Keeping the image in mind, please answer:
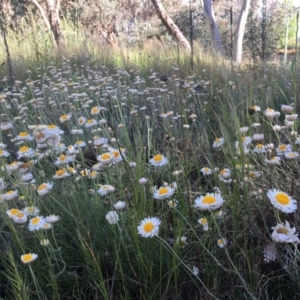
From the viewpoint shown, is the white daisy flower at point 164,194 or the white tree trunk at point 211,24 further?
the white tree trunk at point 211,24

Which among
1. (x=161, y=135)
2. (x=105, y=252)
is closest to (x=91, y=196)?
(x=105, y=252)

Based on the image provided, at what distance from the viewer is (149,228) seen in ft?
3.43

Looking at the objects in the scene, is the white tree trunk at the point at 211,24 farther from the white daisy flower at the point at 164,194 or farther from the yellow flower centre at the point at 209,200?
the yellow flower centre at the point at 209,200

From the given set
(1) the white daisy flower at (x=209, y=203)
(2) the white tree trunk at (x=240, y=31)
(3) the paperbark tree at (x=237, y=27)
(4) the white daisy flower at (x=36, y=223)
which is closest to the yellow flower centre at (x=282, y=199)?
(1) the white daisy flower at (x=209, y=203)

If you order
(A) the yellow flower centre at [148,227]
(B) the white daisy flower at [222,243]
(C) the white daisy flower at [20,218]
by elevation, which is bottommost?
(B) the white daisy flower at [222,243]

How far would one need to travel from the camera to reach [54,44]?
6867 mm

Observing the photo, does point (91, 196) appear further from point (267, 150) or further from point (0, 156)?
point (267, 150)

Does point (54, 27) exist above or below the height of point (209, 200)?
above

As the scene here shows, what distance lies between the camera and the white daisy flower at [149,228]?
1008 millimetres

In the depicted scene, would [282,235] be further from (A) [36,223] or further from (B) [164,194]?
(A) [36,223]

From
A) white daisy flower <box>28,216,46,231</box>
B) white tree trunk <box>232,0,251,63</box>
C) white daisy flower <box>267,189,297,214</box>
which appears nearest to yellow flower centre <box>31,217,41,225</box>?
white daisy flower <box>28,216,46,231</box>

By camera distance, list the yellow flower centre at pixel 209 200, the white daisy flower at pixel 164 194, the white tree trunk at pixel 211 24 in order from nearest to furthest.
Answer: the yellow flower centre at pixel 209 200 < the white daisy flower at pixel 164 194 < the white tree trunk at pixel 211 24

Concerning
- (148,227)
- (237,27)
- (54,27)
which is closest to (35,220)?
(148,227)

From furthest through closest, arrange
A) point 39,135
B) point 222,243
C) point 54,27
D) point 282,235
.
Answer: point 54,27 → point 39,135 → point 222,243 → point 282,235
